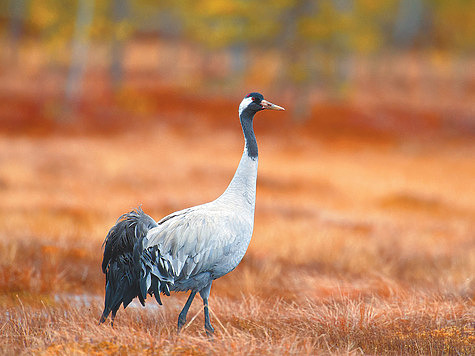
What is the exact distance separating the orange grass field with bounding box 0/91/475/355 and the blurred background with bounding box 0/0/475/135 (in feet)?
11.6

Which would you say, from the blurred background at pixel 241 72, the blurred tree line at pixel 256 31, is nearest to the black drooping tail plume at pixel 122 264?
the blurred background at pixel 241 72

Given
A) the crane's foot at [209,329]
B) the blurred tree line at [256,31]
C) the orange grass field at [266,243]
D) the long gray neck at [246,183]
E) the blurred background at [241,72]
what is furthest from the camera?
the blurred background at [241,72]

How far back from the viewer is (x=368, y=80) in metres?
46.6

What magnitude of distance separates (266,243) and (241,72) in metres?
28.0

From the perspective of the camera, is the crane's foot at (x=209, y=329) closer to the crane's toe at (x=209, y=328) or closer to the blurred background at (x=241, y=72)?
the crane's toe at (x=209, y=328)

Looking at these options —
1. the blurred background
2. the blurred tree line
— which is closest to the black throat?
the blurred tree line

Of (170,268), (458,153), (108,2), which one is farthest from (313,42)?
(170,268)

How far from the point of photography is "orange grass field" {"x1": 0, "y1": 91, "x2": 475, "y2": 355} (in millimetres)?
5070

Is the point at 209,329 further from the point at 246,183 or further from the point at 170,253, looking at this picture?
the point at 246,183

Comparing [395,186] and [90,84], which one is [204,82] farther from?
[395,186]

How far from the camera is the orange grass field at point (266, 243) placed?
5070mm

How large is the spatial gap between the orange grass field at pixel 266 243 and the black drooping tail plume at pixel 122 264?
0.23 m

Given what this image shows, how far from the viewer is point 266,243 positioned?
9.73 metres

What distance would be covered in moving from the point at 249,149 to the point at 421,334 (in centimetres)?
212
